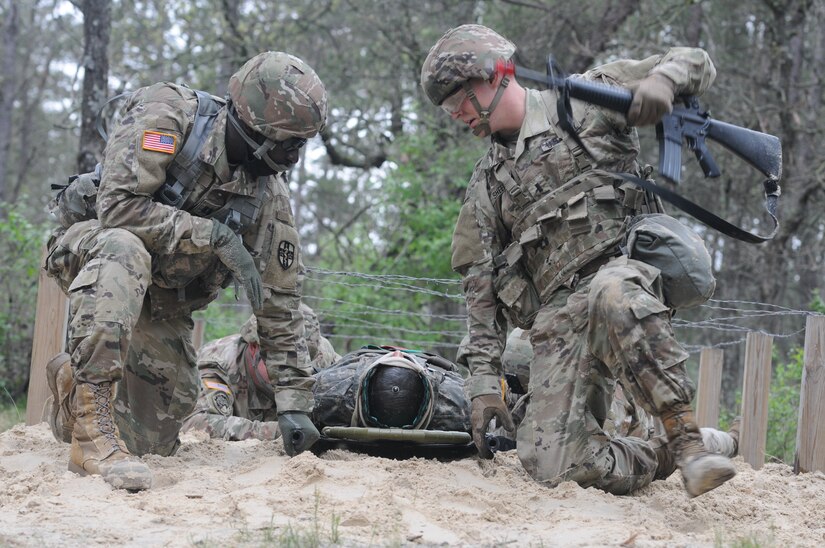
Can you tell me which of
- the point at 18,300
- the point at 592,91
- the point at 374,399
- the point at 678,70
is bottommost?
the point at 374,399

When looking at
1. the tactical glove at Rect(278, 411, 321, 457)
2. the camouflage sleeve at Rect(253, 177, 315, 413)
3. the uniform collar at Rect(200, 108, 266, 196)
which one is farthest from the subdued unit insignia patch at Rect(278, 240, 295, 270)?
the tactical glove at Rect(278, 411, 321, 457)

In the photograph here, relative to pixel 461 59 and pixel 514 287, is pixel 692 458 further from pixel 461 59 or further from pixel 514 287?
pixel 461 59

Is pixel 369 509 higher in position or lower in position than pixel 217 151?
lower

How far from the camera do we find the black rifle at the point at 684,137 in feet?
13.0

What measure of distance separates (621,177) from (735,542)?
1702 millimetres

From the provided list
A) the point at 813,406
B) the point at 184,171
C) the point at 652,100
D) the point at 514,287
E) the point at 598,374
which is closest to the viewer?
the point at 652,100

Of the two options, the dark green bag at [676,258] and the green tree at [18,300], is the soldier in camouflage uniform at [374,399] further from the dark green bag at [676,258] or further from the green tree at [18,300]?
the green tree at [18,300]

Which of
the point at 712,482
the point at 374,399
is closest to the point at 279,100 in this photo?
the point at 374,399

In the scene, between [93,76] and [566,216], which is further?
[93,76]

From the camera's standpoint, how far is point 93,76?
26.8 feet

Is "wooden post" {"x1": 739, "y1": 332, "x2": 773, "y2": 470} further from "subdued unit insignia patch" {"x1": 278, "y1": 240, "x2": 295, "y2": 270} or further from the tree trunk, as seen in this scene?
the tree trunk

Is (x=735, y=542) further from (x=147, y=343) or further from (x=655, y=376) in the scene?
(x=147, y=343)

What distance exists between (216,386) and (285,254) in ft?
5.25

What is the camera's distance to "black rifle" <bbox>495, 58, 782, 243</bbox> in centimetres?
396
